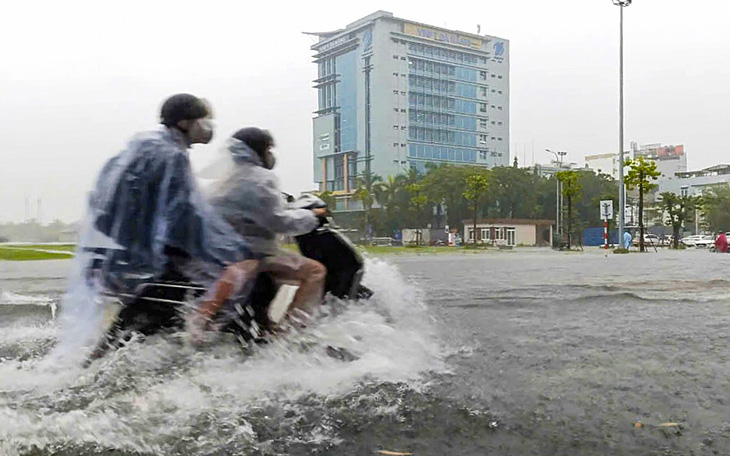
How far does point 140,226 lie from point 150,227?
0.04 meters

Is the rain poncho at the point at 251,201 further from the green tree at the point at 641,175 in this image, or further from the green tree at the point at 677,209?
the green tree at the point at 677,209

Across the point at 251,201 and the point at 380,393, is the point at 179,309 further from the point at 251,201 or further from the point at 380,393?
the point at 380,393

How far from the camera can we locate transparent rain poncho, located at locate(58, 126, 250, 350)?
124 inches

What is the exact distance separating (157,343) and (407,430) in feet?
4.00

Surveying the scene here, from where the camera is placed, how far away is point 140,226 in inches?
125

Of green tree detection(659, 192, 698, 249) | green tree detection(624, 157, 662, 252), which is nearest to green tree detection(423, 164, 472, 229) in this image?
green tree detection(659, 192, 698, 249)

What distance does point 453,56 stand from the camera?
86812 mm

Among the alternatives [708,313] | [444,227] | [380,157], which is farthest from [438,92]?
[708,313]

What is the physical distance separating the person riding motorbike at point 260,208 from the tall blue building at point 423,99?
50295mm

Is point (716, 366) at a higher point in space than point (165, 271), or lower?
lower

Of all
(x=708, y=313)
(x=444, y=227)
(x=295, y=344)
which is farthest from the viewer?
(x=444, y=227)

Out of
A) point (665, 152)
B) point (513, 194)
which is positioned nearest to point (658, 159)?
point (665, 152)

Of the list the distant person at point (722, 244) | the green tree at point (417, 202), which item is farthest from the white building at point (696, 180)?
the distant person at point (722, 244)

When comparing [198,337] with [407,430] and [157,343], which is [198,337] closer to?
[157,343]
